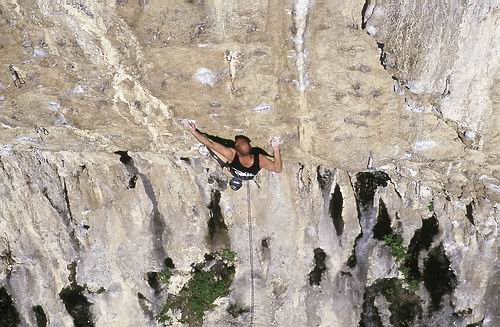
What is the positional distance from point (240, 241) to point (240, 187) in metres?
1.56

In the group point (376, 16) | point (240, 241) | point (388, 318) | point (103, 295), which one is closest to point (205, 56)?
point (376, 16)

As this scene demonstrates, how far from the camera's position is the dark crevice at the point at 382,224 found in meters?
10.4

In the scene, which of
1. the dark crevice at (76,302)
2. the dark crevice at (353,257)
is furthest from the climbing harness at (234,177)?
the dark crevice at (76,302)

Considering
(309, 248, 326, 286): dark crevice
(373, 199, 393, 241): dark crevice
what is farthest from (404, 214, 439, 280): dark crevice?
(309, 248, 326, 286): dark crevice

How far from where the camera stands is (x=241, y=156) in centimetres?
886

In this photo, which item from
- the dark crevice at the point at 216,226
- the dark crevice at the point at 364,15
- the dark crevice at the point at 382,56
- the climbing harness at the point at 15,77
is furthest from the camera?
the dark crevice at the point at 216,226

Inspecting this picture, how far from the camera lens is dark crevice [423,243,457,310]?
10.4 meters

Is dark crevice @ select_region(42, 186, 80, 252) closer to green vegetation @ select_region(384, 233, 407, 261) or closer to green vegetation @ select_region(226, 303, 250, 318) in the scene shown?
green vegetation @ select_region(226, 303, 250, 318)

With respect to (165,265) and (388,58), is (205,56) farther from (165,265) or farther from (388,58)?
(165,265)

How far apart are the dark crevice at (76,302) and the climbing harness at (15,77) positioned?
492 cm

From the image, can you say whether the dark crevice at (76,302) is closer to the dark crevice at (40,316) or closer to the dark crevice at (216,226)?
the dark crevice at (40,316)

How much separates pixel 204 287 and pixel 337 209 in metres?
3.54

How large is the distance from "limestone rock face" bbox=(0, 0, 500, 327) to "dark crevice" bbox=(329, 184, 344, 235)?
5 cm

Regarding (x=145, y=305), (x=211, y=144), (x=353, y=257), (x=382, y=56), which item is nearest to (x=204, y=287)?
(x=145, y=305)
